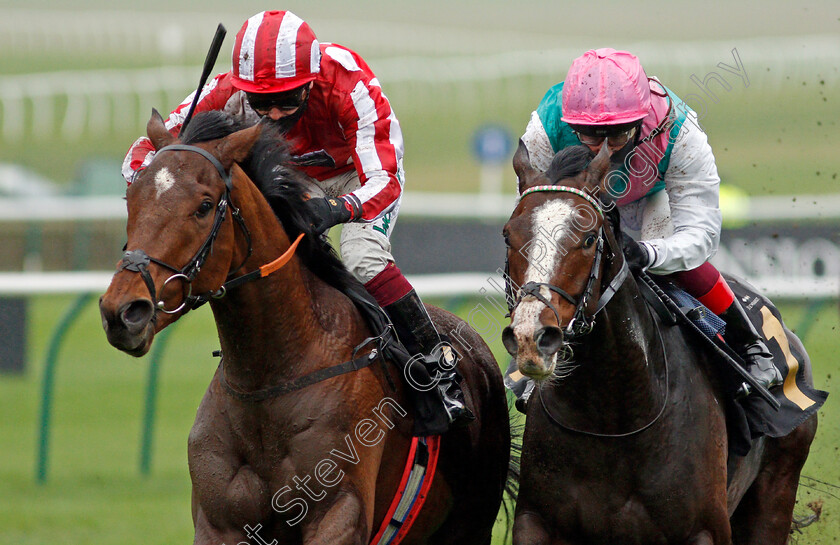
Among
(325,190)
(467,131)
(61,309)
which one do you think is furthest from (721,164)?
(325,190)

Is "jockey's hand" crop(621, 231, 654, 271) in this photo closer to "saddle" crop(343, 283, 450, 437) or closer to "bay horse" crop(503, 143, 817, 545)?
"bay horse" crop(503, 143, 817, 545)

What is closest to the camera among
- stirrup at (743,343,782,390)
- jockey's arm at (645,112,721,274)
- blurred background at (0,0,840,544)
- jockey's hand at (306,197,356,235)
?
jockey's hand at (306,197,356,235)

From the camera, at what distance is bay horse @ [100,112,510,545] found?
11.2 feet

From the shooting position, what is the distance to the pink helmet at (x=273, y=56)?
3.99 meters

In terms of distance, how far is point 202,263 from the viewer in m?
3.43

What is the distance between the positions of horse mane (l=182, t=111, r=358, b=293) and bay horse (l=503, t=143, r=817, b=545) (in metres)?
0.74

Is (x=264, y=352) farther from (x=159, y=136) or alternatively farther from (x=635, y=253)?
(x=635, y=253)

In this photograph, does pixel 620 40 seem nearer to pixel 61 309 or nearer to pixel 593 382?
pixel 61 309

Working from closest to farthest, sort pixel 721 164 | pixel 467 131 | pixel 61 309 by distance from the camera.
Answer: pixel 61 309 → pixel 721 164 → pixel 467 131

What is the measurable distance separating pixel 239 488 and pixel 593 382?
47.0 inches

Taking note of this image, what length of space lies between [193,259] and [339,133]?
121 centimetres

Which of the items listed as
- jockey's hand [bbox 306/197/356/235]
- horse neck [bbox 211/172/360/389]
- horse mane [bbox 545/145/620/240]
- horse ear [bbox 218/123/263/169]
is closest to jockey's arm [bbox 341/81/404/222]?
jockey's hand [bbox 306/197/356/235]

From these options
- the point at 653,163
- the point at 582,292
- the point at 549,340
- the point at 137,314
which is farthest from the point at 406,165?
the point at 137,314

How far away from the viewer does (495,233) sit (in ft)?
34.2
